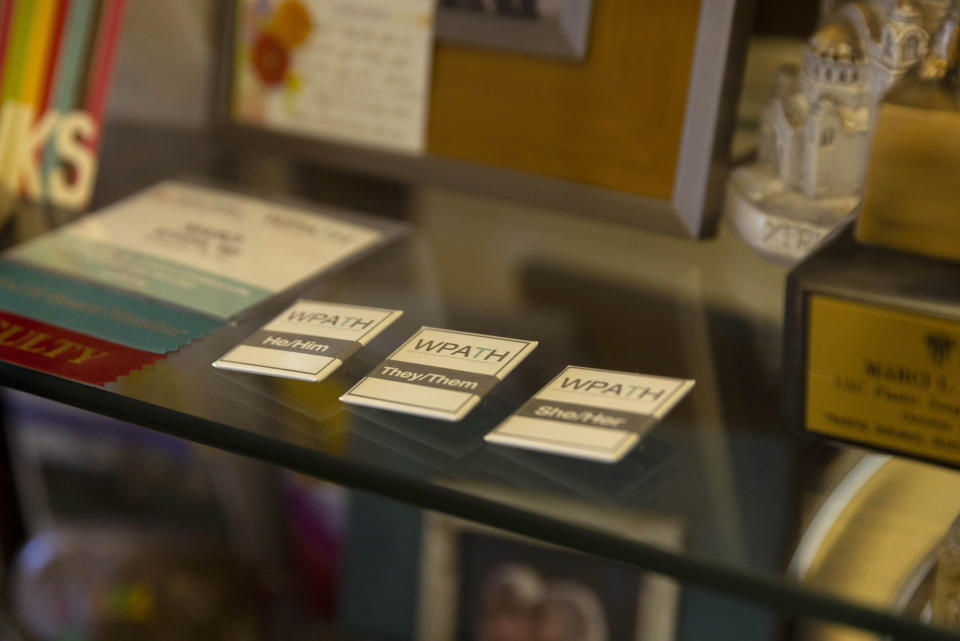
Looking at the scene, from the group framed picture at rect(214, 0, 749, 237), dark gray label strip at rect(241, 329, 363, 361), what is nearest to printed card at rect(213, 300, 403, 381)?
dark gray label strip at rect(241, 329, 363, 361)

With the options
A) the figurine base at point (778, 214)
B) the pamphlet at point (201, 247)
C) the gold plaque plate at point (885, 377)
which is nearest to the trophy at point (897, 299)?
the gold plaque plate at point (885, 377)

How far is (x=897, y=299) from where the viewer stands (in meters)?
0.38

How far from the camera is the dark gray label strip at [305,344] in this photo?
45 cm

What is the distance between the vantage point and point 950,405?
382 millimetres

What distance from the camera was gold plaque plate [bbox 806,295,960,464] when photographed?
38cm

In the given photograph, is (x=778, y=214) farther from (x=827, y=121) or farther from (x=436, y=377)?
(x=436, y=377)

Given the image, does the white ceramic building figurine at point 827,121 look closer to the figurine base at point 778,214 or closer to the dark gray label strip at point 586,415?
the figurine base at point 778,214

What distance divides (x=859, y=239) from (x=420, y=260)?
243 millimetres

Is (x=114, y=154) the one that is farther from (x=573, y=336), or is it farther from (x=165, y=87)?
(x=573, y=336)

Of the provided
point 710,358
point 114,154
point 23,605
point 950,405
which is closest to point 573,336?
point 710,358

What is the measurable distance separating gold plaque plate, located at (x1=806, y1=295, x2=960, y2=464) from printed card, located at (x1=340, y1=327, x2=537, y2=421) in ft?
0.42

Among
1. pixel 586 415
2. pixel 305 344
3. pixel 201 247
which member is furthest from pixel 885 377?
pixel 201 247

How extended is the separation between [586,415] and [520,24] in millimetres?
260

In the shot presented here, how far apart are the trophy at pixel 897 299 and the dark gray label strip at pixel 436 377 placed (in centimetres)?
12
